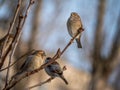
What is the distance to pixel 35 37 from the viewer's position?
369 inches

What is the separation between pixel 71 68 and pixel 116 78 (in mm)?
10719

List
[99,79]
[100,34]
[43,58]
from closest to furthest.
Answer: [43,58] → [99,79] → [100,34]

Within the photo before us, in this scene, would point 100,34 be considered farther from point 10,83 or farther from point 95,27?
point 10,83

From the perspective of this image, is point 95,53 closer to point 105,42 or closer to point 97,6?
point 105,42

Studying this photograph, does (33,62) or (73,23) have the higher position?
(73,23)

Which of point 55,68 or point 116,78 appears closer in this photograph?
point 55,68

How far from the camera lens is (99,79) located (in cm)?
923

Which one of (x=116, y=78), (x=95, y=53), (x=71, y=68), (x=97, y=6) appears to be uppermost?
(x=97, y=6)

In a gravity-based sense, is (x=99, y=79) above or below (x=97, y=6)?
below

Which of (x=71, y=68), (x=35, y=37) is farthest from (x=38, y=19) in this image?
(x=71, y=68)

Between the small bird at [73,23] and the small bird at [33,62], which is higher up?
the small bird at [73,23]

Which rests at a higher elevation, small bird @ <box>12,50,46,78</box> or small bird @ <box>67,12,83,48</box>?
small bird @ <box>67,12,83,48</box>

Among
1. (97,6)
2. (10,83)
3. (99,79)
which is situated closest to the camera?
(10,83)

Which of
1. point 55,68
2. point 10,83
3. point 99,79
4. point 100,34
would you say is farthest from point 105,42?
point 10,83
